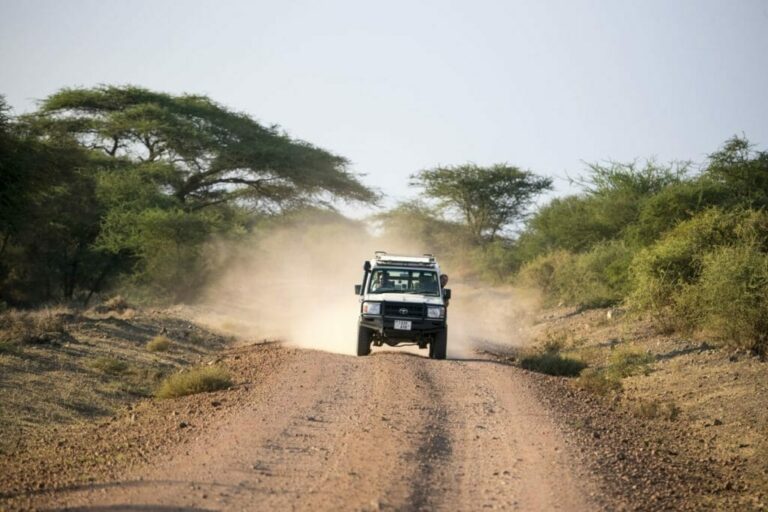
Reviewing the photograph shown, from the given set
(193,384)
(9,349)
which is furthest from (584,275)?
(9,349)

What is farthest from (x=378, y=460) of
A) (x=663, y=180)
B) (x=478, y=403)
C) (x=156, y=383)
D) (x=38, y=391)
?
(x=663, y=180)

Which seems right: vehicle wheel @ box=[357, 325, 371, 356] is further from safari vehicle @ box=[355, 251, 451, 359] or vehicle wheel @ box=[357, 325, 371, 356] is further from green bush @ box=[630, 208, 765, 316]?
green bush @ box=[630, 208, 765, 316]

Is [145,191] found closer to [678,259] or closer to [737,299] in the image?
[678,259]

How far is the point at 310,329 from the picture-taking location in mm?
29781

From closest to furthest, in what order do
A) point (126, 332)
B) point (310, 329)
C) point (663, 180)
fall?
point (126, 332) < point (310, 329) < point (663, 180)

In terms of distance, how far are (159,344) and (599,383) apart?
9633 millimetres

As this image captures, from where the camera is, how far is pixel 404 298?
20.8 m

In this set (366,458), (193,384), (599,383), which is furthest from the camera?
(599,383)

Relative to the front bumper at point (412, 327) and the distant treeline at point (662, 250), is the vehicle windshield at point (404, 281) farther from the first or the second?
the distant treeline at point (662, 250)

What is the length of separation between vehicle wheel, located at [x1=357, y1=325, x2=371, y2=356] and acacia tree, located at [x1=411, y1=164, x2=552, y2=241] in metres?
36.9

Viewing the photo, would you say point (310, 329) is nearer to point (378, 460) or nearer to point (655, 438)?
point (655, 438)

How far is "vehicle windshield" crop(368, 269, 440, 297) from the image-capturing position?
2162 centimetres

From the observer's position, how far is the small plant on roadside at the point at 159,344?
2164 cm

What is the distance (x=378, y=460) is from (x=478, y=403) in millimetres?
4431
